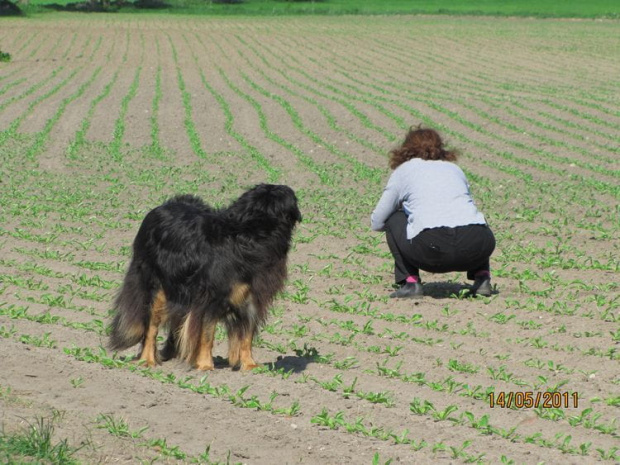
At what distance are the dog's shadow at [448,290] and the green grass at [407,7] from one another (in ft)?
163

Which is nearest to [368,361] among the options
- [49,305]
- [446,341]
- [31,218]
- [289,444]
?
[446,341]

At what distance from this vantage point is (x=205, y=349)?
6895 mm

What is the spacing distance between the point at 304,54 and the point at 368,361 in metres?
33.0

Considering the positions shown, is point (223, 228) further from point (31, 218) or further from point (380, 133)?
point (380, 133)

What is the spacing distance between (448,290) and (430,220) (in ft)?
3.39

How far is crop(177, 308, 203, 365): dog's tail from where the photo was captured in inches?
266

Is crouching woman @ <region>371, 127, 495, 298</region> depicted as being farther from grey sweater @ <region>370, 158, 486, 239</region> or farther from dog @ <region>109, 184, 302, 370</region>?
dog @ <region>109, 184, 302, 370</region>

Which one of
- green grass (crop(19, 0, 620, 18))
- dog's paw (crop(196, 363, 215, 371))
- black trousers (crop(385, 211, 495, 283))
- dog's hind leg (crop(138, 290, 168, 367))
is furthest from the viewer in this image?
green grass (crop(19, 0, 620, 18))

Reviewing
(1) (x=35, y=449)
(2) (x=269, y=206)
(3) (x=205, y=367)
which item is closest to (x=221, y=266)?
(2) (x=269, y=206)

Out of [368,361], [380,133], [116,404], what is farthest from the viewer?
[380,133]

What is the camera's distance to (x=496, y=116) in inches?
882

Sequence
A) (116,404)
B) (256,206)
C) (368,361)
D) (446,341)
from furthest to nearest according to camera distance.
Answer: (446,341) → (368,361) → (256,206) → (116,404)
